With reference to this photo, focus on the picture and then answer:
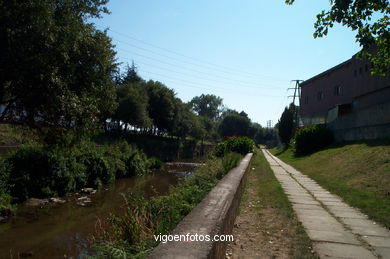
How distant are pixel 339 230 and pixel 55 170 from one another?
13.5 meters

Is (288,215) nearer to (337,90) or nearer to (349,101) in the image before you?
(349,101)

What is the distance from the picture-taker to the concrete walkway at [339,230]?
12.8 ft

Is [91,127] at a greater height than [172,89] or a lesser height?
lesser

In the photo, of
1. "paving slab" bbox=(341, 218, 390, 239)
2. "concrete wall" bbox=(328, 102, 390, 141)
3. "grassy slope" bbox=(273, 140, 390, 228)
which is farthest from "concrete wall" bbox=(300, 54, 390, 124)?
"paving slab" bbox=(341, 218, 390, 239)

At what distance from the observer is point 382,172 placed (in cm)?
978

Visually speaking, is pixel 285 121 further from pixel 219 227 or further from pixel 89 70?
pixel 219 227

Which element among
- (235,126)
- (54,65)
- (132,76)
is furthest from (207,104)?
(54,65)

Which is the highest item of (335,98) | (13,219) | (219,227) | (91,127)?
(335,98)

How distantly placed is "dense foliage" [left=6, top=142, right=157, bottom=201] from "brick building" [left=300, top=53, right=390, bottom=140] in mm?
16297

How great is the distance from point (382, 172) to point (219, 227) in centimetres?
888

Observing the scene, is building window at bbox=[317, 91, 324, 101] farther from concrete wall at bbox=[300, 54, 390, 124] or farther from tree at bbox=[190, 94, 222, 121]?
tree at bbox=[190, 94, 222, 121]

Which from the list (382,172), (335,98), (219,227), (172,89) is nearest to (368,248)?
(219,227)

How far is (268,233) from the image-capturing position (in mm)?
4738

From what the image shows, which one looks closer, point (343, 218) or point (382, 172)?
point (343, 218)
